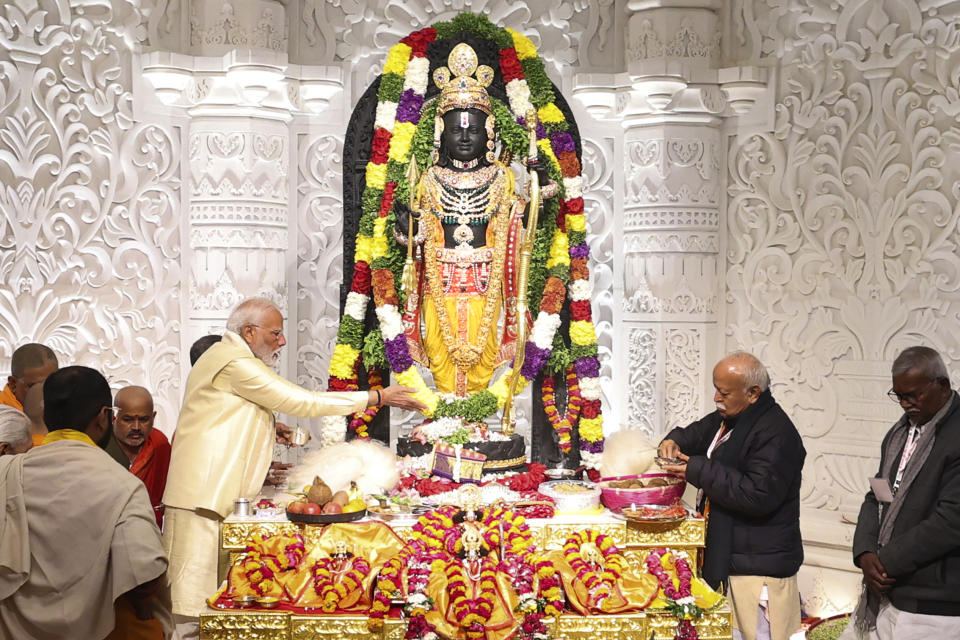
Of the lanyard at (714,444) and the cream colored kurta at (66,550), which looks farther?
the lanyard at (714,444)

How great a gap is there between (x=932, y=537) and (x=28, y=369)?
169 inches

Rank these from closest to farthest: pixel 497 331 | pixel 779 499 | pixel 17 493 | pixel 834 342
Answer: pixel 17 493
pixel 779 499
pixel 497 331
pixel 834 342

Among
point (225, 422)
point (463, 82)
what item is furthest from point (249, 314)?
point (463, 82)

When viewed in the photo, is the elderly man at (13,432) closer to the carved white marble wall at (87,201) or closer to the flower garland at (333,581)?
the flower garland at (333,581)

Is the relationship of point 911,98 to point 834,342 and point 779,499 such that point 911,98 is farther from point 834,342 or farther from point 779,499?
point 779,499

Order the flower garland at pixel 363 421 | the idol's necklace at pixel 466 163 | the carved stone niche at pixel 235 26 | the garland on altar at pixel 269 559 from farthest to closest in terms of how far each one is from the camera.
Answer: the carved stone niche at pixel 235 26, the flower garland at pixel 363 421, the idol's necklace at pixel 466 163, the garland on altar at pixel 269 559

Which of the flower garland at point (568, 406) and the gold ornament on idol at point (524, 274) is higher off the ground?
the gold ornament on idol at point (524, 274)

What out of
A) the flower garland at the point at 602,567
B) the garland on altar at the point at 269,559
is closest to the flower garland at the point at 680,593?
the flower garland at the point at 602,567

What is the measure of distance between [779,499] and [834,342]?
101 inches

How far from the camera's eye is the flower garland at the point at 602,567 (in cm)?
457

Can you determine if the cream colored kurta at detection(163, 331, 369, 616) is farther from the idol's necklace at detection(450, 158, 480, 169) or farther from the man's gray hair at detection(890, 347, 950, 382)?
the man's gray hair at detection(890, 347, 950, 382)

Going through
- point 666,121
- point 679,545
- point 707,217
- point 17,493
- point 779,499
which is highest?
point 666,121

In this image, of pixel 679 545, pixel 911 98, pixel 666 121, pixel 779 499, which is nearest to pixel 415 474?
pixel 679 545

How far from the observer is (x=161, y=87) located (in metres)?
7.21
